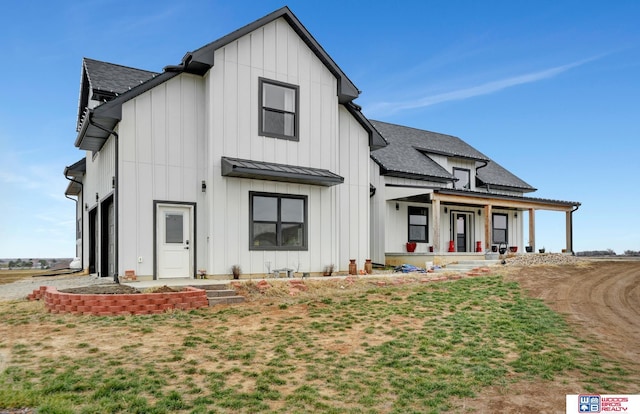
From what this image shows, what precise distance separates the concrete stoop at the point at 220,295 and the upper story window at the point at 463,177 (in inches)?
697

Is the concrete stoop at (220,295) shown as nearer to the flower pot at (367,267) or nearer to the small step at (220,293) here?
the small step at (220,293)

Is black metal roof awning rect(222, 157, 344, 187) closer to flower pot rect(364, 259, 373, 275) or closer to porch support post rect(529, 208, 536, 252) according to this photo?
flower pot rect(364, 259, 373, 275)

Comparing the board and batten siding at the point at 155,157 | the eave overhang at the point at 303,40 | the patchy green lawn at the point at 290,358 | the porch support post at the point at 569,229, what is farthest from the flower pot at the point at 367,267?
the porch support post at the point at 569,229

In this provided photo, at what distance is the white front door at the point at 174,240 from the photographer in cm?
1365

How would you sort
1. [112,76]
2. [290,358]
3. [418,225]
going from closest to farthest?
[290,358], [112,76], [418,225]

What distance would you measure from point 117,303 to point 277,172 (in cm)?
596

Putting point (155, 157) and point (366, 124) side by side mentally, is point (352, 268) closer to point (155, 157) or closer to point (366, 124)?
point (366, 124)

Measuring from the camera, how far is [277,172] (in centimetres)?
1386

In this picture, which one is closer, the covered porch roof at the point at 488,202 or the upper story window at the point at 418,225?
the covered porch roof at the point at 488,202

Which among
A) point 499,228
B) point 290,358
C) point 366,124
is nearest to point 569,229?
point 499,228

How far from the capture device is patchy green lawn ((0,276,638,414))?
17.6 ft

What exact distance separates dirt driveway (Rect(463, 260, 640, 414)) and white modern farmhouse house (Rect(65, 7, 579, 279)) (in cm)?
654

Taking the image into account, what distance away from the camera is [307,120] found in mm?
15633

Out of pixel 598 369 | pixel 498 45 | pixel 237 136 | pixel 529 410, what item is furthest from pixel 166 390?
pixel 498 45
